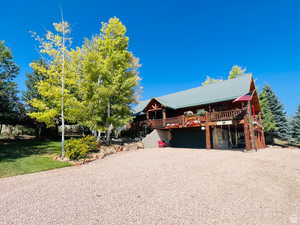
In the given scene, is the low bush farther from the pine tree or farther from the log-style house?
the pine tree

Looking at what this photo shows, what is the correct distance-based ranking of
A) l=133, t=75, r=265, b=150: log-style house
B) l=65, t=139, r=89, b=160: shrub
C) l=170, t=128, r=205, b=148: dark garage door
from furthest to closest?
l=170, t=128, r=205, b=148: dark garage door, l=133, t=75, r=265, b=150: log-style house, l=65, t=139, r=89, b=160: shrub

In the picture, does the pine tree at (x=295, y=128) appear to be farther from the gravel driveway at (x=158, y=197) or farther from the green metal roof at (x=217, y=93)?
the gravel driveway at (x=158, y=197)

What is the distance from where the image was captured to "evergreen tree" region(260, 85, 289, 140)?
73.5 ft

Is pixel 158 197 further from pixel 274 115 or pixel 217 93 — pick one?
pixel 274 115

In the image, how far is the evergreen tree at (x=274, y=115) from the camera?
2239 centimetres

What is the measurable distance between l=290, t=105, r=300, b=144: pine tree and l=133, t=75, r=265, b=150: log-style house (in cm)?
807

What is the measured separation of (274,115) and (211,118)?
1495 centimetres

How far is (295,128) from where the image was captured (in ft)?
73.4

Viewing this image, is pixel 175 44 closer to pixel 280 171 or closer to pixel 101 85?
pixel 101 85

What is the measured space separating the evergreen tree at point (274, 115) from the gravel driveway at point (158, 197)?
56.4ft

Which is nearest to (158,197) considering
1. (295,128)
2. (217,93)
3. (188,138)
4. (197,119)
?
(197,119)

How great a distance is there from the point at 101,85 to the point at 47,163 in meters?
7.24

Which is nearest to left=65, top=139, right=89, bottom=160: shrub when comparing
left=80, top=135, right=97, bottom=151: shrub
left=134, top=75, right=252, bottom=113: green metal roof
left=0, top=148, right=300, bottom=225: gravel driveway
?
left=80, top=135, right=97, bottom=151: shrub

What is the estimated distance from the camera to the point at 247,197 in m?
4.83
